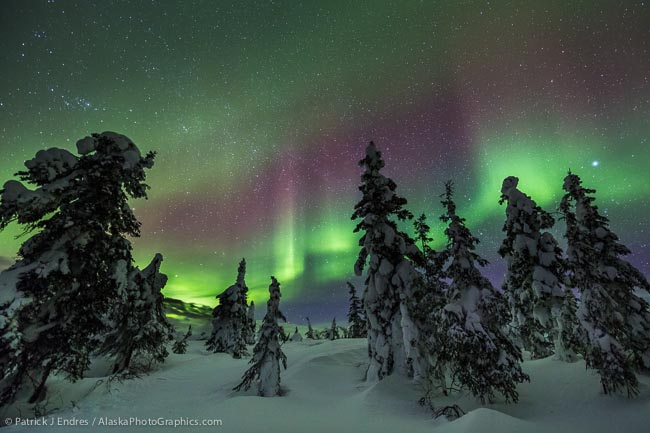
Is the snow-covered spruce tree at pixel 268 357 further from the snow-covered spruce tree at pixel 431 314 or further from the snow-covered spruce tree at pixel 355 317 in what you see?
the snow-covered spruce tree at pixel 355 317

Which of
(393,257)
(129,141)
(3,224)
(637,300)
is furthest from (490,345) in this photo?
(3,224)

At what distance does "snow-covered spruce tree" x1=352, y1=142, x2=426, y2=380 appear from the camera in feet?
43.4

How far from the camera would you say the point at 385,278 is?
570 inches

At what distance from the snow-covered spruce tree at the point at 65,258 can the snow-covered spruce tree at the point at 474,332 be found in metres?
12.9

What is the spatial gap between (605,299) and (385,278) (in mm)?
8180

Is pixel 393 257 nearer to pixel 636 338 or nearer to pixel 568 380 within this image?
pixel 568 380

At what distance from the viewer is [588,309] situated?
1013 cm

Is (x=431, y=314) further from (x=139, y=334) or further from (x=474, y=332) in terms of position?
(x=139, y=334)

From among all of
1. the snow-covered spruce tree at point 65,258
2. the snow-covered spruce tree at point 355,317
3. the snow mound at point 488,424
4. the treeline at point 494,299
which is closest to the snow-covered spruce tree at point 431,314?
the treeline at point 494,299

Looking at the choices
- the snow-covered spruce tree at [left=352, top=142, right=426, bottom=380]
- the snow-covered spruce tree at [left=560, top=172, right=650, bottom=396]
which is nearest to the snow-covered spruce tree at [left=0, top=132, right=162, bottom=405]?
the snow-covered spruce tree at [left=352, top=142, right=426, bottom=380]

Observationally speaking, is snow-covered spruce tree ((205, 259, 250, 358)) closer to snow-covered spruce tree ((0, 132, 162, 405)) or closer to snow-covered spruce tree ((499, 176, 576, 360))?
snow-covered spruce tree ((0, 132, 162, 405))

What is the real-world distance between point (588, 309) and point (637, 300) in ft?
13.8

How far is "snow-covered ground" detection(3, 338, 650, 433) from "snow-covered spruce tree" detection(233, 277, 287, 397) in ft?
1.79

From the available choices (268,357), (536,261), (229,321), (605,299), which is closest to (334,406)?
(268,357)
